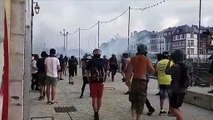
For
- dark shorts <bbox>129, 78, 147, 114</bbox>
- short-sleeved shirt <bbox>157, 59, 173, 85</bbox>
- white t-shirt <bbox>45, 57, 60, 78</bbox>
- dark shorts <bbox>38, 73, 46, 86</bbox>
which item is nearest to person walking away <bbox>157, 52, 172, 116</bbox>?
short-sleeved shirt <bbox>157, 59, 173, 85</bbox>

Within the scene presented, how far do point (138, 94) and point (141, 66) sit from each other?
607 millimetres

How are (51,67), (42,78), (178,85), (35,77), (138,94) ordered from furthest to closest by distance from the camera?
(35,77) → (42,78) → (51,67) → (138,94) → (178,85)

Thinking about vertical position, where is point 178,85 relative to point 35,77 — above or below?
above

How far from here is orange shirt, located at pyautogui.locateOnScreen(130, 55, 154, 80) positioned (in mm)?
7598

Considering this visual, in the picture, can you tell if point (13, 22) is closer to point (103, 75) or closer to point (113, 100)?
point (103, 75)

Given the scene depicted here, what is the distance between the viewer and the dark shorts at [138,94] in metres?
7.54

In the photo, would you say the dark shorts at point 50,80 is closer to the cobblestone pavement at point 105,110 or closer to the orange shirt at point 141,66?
the cobblestone pavement at point 105,110

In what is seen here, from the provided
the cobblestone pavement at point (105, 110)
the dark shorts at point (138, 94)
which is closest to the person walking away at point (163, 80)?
the cobblestone pavement at point (105, 110)

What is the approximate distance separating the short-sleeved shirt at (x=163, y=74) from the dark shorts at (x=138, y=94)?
2062 millimetres

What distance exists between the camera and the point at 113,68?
71.7 feet

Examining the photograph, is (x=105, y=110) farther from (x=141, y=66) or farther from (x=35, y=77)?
(x=35, y=77)

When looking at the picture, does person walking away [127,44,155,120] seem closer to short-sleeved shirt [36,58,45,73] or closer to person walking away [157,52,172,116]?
person walking away [157,52,172,116]

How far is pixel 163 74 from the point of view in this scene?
9672 mm

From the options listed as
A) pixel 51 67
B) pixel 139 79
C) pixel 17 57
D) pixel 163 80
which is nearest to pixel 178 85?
pixel 139 79
